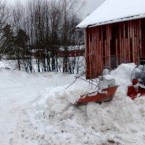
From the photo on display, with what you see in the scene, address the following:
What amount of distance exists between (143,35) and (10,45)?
1263cm

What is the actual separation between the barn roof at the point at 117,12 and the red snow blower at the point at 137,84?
15.3 ft

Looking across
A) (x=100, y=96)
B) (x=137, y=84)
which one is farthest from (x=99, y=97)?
(x=137, y=84)

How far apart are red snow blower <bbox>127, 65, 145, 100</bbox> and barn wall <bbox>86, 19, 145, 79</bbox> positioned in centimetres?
469

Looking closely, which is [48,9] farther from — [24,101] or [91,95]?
[91,95]

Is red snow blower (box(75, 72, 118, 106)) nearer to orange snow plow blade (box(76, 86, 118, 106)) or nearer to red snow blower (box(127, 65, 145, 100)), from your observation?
orange snow plow blade (box(76, 86, 118, 106))

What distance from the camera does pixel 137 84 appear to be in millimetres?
10828

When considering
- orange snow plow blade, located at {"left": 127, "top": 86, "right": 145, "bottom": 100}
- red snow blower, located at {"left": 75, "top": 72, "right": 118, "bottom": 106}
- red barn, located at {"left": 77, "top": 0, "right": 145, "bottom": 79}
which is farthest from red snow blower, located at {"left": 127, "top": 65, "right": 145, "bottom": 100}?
red barn, located at {"left": 77, "top": 0, "right": 145, "bottom": 79}

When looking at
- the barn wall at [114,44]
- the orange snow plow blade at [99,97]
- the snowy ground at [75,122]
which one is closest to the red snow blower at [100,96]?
the orange snow plow blade at [99,97]

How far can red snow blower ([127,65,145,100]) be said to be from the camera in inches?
406

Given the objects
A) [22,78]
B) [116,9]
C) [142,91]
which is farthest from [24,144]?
[22,78]

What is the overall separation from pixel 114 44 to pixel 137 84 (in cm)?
750

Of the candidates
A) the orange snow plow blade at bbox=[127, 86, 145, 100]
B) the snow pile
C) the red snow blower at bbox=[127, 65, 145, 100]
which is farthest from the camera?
→ the red snow blower at bbox=[127, 65, 145, 100]

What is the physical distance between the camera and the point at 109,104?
31.5 ft

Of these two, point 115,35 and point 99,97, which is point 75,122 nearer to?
point 99,97
